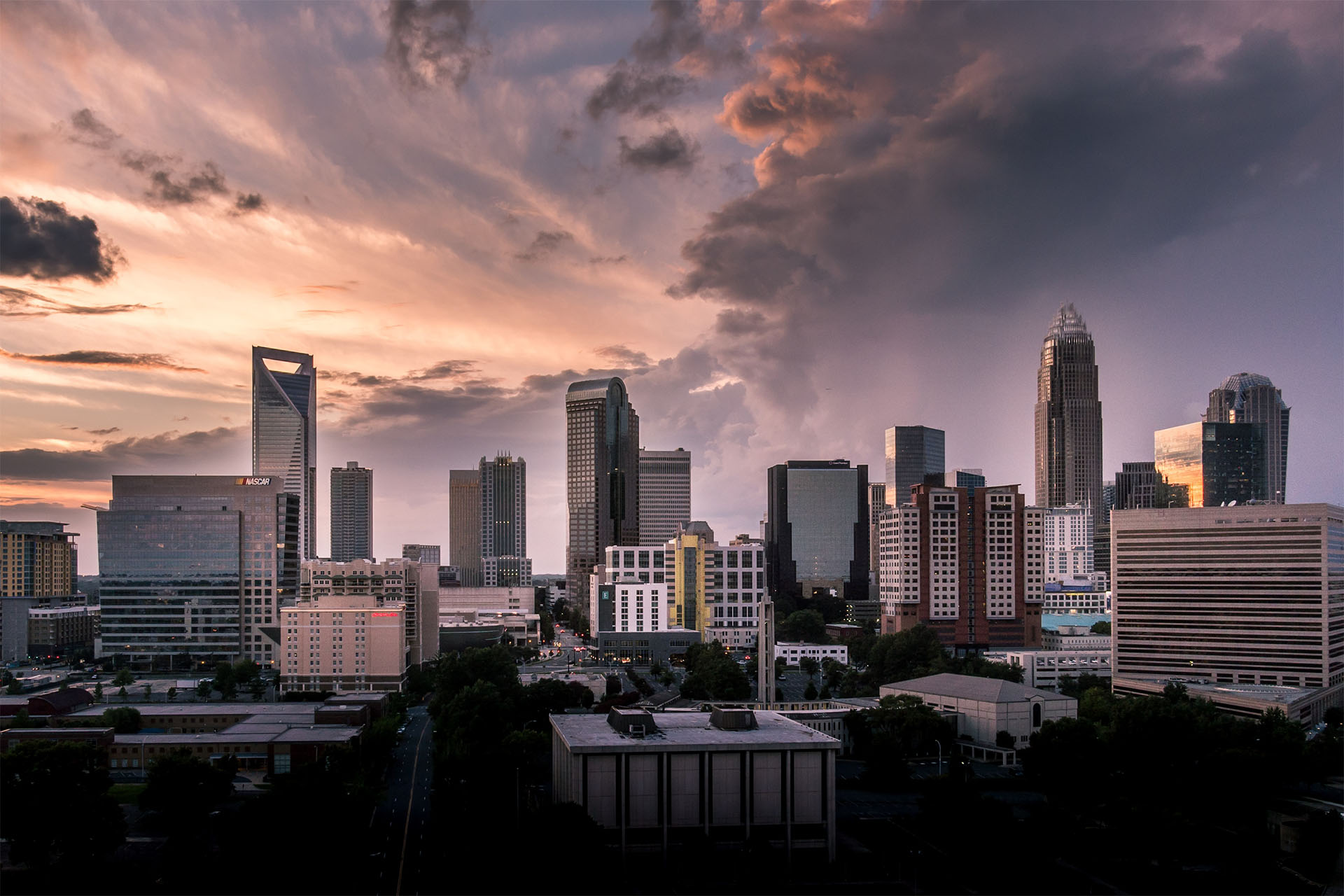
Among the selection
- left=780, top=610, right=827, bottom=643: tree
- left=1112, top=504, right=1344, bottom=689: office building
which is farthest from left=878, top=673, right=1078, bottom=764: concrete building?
left=780, top=610, right=827, bottom=643: tree

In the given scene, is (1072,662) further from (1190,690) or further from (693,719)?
(693,719)

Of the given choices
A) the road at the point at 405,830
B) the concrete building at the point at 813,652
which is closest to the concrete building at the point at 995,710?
the road at the point at 405,830

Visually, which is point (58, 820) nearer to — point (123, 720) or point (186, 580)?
point (123, 720)

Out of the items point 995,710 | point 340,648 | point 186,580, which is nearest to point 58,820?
point 995,710

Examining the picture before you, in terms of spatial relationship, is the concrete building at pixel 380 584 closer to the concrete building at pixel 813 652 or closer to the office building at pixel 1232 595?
the concrete building at pixel 813 652

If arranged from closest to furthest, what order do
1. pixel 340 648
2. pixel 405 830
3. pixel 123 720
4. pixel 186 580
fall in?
pixel 405 830 < pixel 123 720 < pixel 340 648 < pixel 186 580

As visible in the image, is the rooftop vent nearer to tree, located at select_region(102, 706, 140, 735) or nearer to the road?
the road
